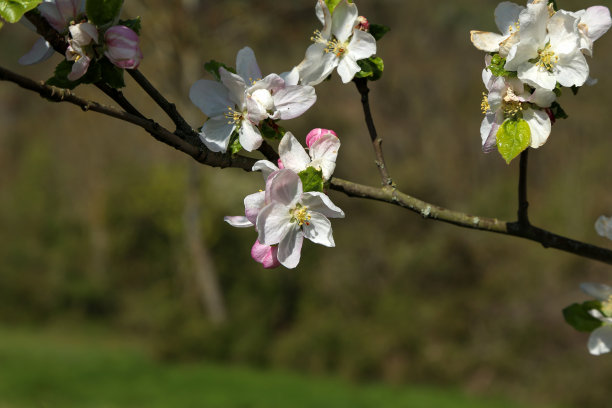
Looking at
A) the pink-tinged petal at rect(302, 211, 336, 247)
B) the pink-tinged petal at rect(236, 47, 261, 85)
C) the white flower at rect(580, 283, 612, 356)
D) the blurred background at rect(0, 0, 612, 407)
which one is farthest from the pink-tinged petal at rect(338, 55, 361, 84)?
the blurred background at rect(0, 0, 612, 407)

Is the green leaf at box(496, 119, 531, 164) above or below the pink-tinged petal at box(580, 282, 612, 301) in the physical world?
above

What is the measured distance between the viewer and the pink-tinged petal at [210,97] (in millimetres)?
894

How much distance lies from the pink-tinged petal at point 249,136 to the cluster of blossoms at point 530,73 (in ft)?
0.97

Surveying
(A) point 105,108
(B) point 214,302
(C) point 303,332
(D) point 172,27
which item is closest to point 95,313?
(B) point 214,302

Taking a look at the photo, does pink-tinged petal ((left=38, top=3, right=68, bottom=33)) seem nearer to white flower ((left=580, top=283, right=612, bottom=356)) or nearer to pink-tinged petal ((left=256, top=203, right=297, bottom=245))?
pink-tinged petal ((left=256, top=203, right=297, bottom=245))

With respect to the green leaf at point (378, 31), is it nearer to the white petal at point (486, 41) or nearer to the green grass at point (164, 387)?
the white petal at point (486, 41)

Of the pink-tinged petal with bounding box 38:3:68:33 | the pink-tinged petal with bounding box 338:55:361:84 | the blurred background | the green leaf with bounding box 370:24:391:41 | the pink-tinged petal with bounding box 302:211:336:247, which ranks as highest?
the blurred background

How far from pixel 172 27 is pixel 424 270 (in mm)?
5787

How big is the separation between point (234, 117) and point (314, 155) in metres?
0.13

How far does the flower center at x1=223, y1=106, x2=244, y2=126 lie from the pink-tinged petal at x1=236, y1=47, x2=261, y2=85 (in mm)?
73

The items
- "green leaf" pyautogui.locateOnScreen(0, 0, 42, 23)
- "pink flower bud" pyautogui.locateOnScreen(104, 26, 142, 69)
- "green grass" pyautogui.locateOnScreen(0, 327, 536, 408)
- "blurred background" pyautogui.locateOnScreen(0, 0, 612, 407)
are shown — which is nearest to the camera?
"green leaf" pyautogui.locateOnScreen(0, 0, 42, 23)

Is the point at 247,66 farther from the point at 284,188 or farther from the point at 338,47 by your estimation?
the point at 284,188

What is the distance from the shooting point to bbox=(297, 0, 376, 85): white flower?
36.1 inches

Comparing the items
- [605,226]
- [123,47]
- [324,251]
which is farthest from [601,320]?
[324,251]
